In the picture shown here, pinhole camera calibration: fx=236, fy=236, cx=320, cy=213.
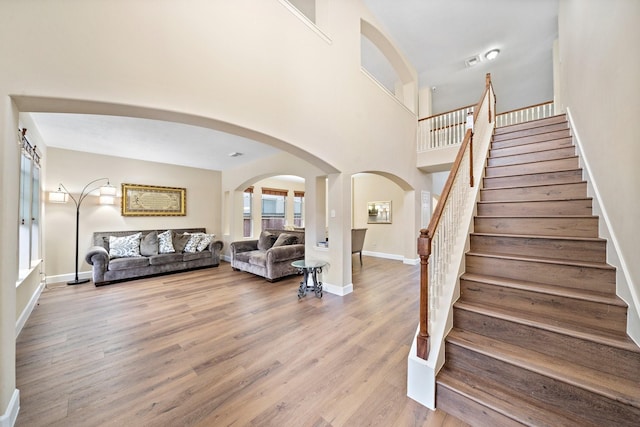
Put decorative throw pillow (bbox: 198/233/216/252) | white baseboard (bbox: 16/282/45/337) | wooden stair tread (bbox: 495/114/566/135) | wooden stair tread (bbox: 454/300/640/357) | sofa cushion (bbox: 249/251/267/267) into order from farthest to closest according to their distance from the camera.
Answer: decorative throw pillow (bbox: 198/233/216/252) < sofa cushion (bbox: 249/251/267/267) < wooden stair tread (bbox: 495/114/566/135) < white baseboard (bbox: 16/282/45/337) < wooden stair tread (bbox: 454/300/640/357)

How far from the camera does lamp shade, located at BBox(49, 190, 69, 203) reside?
4180 mm

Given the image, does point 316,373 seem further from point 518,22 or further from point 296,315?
point 518,22

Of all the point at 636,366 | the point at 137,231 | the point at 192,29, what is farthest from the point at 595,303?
the point at 137,231

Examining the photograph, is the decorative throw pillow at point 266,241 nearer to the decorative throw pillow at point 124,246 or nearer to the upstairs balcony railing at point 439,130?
the decorative throw pillow at point 124,246

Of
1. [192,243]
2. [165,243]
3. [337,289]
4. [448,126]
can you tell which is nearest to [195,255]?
[192,243]

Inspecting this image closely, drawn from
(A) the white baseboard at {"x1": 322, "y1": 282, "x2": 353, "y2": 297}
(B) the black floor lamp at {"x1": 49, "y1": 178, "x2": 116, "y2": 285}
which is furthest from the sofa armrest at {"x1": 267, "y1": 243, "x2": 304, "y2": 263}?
(B) the black floor lamp at {"x1": 49, "y1": 178, "x2": 116, "y2": 285}

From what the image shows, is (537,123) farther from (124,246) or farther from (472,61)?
(124,246)

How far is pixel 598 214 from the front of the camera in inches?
78.6

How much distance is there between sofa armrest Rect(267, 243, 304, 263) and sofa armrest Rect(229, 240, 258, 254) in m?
1.25

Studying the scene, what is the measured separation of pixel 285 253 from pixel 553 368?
152 inches

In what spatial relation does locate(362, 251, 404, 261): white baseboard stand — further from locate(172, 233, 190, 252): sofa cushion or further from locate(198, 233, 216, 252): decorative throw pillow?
locate(172, 233, 190, 252): sofa cushion

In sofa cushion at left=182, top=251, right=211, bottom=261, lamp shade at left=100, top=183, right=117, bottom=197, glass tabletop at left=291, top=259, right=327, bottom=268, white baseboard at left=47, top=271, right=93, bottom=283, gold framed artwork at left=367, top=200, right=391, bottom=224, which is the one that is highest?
Result: lamp shade at left=100, top=183, right=117, bottom=197

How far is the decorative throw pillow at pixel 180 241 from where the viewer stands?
559 cm

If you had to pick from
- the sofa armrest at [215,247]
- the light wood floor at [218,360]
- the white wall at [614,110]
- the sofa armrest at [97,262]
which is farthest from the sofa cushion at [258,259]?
the white wall at [614,110]
